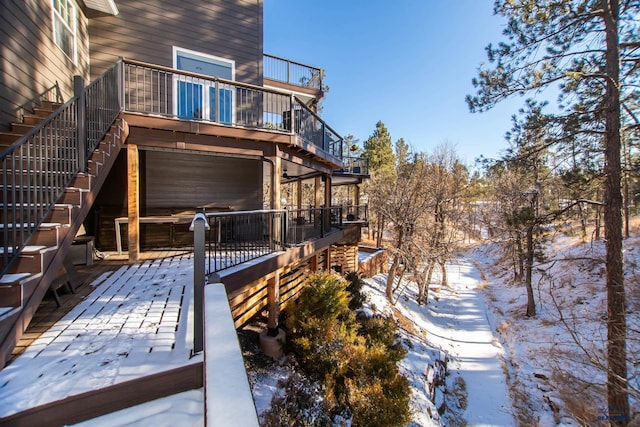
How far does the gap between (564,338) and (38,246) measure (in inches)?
607

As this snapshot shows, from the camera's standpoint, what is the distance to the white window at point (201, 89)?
6.77 metres

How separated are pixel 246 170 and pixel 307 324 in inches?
176

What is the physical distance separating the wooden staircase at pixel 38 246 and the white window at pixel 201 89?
9.95 ft

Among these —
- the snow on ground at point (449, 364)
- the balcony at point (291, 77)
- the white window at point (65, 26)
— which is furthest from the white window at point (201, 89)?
the snow on ground at point (449, 364)

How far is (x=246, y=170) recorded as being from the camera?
7.76 meters

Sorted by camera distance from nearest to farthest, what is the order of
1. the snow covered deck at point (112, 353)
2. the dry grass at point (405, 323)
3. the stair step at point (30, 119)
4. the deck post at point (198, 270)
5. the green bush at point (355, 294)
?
the snow covered deck at point (112, 353) < the deck post at point (198, 270) < the stair step at point (30, 119) < the green bush at point (355, 294) < the dry grass at point (405, 323)

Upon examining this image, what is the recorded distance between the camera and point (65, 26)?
5367 mm

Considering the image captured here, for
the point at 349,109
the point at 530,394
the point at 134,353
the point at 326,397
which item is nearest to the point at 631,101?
the point at 530,394

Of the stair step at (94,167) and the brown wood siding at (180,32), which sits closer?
the stair step at (94,167)

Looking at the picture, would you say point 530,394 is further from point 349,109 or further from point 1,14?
point 349,109

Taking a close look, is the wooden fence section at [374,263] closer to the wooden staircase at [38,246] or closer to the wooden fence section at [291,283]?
the wooden fence section at [291,283]

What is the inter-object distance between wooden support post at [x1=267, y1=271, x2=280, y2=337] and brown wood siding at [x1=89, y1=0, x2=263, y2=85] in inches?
225

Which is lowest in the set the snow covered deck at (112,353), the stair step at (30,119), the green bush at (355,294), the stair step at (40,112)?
the green bush at (355,294)

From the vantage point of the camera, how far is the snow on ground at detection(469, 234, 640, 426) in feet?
21.5
